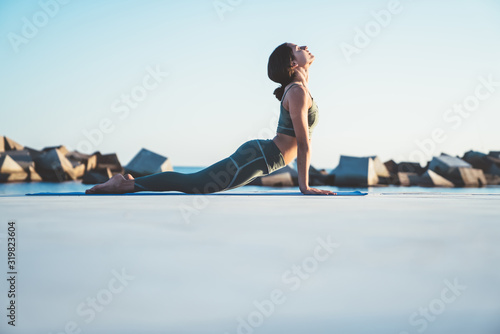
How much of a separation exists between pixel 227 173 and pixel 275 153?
22cm

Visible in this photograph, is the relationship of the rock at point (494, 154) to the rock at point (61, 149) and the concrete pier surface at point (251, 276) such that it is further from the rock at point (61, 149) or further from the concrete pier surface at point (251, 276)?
the concrete pier surface at point (251, 276)

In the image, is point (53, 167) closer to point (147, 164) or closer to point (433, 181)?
point (147, 164)

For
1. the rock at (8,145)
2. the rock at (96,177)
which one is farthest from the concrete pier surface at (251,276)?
the rock at (8,145)

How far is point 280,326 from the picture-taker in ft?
1.47

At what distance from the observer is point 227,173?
1.67 m

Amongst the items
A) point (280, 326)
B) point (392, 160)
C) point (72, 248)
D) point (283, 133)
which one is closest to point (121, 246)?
point (72, 248)

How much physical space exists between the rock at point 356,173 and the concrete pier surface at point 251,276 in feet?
20.4

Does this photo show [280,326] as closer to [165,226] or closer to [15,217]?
[165,226]

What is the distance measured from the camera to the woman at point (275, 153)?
1.67m

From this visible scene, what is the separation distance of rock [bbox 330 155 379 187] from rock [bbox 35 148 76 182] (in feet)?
16.6

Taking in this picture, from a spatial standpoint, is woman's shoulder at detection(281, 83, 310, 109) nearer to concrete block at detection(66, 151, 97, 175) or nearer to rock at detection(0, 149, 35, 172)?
rock at detection(0, 149, 35, 172)

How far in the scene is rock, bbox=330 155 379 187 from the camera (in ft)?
23.0

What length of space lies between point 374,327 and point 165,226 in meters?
0.54

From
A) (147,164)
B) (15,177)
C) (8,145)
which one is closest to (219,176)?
(147,164)
